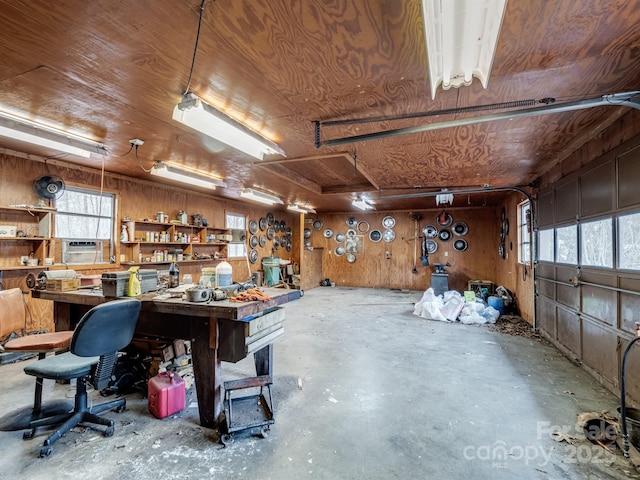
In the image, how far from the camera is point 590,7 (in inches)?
57.7

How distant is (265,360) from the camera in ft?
9.35

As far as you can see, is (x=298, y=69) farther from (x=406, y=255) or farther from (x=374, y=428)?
(x=406, y=255)

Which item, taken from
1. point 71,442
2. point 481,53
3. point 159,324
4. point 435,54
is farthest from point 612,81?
point 71,442

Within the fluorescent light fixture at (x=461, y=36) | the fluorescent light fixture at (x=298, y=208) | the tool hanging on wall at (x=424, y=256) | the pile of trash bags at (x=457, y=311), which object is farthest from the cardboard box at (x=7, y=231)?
the tool hanging on wall at (x=424, y=256)

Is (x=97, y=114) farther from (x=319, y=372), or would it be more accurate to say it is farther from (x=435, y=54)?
(x=319, y=372)

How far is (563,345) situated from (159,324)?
15.7 ft

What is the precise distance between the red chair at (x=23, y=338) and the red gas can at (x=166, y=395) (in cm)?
79

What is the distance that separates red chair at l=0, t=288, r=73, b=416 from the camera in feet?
7.60

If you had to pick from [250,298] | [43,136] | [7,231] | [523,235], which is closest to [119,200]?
[7,231]

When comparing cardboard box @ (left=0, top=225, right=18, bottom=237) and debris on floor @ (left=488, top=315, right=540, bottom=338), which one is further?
debris on floor @ (left=488, top=315, right=540, bottom=338)

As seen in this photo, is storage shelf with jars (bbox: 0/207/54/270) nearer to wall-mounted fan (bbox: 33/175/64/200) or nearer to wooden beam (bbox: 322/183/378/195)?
wall-mounted fan (bbox: 33/175/64/200)

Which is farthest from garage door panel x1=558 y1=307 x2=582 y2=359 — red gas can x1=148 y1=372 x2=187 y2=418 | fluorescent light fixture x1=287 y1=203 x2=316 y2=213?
fluorescent light fixture x1=287 y1=203 x2=316 y2=213

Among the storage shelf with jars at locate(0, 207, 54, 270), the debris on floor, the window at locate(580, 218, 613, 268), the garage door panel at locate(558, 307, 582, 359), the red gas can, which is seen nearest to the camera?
the red gas can

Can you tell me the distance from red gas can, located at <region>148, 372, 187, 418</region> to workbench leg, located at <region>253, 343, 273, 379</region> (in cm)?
67
